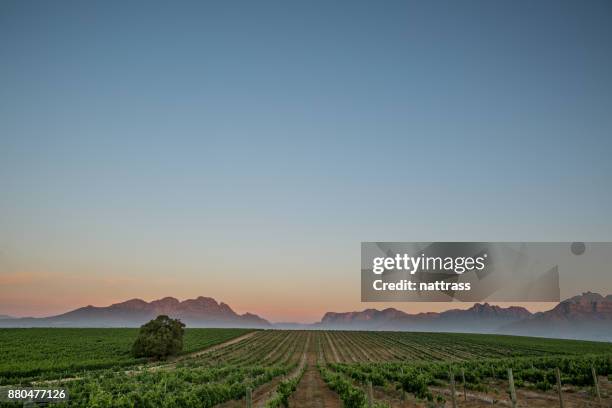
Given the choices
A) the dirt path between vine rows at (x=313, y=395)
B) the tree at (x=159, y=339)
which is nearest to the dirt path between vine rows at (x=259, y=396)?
the dirt path between vine rows at (x=313, y=395)

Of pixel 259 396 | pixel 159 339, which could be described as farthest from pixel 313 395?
pixel 159 339

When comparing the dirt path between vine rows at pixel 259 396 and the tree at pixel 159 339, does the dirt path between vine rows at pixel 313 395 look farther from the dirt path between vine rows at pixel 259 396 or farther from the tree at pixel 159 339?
the tree at pixel 159 339

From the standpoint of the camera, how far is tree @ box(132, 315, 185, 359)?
174 ft

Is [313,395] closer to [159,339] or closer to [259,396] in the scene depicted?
[259,396]

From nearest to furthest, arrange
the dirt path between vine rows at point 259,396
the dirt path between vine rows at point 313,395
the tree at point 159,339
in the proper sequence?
the dirt path between vine rows at point 313,395 < the dirt path between vine rows at point 259,396 < the tree at point 159,339

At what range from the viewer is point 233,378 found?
32.9 meters

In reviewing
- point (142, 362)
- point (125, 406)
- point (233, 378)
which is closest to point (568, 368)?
point (233, 378)

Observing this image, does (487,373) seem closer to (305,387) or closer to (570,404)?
(570,404)

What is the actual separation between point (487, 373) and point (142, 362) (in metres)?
38.8

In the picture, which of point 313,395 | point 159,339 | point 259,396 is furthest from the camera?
point 159,339

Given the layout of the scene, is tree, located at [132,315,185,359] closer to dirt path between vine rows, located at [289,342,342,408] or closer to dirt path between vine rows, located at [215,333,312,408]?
dirt path between vine rows, located at [289,342,342,408]

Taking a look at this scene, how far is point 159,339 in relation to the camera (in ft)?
176

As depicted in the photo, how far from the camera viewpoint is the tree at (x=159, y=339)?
174 ft

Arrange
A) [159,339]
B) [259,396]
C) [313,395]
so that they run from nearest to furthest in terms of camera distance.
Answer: [259,396], [313,395], [159,339]
